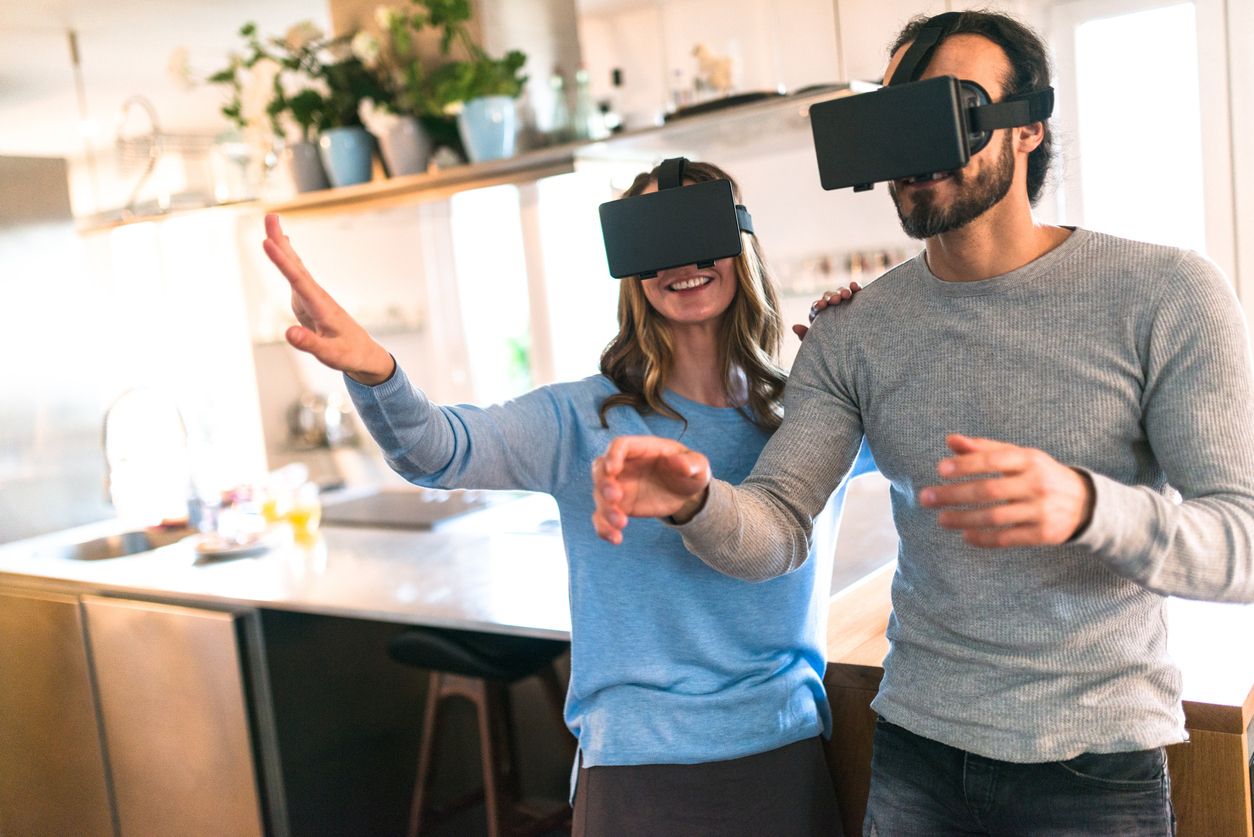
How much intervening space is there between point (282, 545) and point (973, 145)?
84.7 inches

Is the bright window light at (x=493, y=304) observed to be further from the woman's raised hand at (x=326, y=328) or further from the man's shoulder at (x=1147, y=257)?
the man's shoulder at (x=1147, y=257)

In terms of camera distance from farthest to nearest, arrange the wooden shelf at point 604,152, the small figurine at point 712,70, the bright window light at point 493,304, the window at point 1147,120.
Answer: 1. the bright window light at point 493,304
2. the window at point 1147,120
3. the small figurine at point 712,70
4. the wooden shelf at point 604,152

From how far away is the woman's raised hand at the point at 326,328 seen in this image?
3.78ft

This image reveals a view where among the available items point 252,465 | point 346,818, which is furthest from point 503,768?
point 252,465

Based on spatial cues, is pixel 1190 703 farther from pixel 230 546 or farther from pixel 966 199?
pixel 230 546

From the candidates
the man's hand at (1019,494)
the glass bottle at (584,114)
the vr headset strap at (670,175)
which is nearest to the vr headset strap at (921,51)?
the vr headset strap at (670,175)

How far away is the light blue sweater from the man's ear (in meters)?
0.48

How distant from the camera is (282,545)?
8.99 feet

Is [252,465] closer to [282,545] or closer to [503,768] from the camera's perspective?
[282,545]

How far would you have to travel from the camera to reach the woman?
1.34 m

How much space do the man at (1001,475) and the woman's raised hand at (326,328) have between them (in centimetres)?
35

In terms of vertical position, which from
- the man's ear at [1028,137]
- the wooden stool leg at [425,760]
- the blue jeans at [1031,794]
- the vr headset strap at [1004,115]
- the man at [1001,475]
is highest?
the vr headset strap at [1004,115]

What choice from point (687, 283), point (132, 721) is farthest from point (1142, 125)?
point (132, 721)

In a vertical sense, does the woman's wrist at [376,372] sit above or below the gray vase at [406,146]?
below
